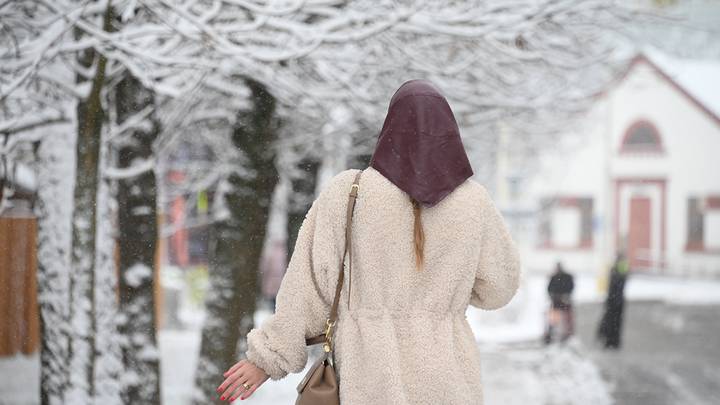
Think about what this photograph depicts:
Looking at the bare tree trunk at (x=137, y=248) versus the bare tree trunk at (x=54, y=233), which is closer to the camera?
the bare tree trunk at (x=54, y=233)

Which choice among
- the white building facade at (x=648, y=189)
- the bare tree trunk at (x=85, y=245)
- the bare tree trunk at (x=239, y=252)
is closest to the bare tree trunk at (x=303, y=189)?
the bare tree trunk at (x=239, y=252)

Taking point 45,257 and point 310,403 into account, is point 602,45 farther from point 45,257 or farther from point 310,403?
point 310,403

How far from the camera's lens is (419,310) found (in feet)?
6.88

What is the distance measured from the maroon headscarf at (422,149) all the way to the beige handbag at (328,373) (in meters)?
0.10

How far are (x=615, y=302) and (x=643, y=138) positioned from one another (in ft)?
4.20

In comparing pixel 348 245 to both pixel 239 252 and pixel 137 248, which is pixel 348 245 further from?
pixel 239 252

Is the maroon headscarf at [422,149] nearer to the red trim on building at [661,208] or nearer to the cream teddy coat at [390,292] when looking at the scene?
the cream teddy coat at [390,292]

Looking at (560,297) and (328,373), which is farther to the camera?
(560,297)

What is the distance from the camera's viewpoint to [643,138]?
640 cm

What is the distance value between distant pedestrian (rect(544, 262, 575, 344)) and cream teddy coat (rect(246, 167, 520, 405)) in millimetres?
4069

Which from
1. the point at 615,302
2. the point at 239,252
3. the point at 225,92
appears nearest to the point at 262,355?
the point at 225,92

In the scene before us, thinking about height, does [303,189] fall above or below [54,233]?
above

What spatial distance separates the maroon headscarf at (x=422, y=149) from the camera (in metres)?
2.03

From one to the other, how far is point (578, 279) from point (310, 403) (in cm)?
436
